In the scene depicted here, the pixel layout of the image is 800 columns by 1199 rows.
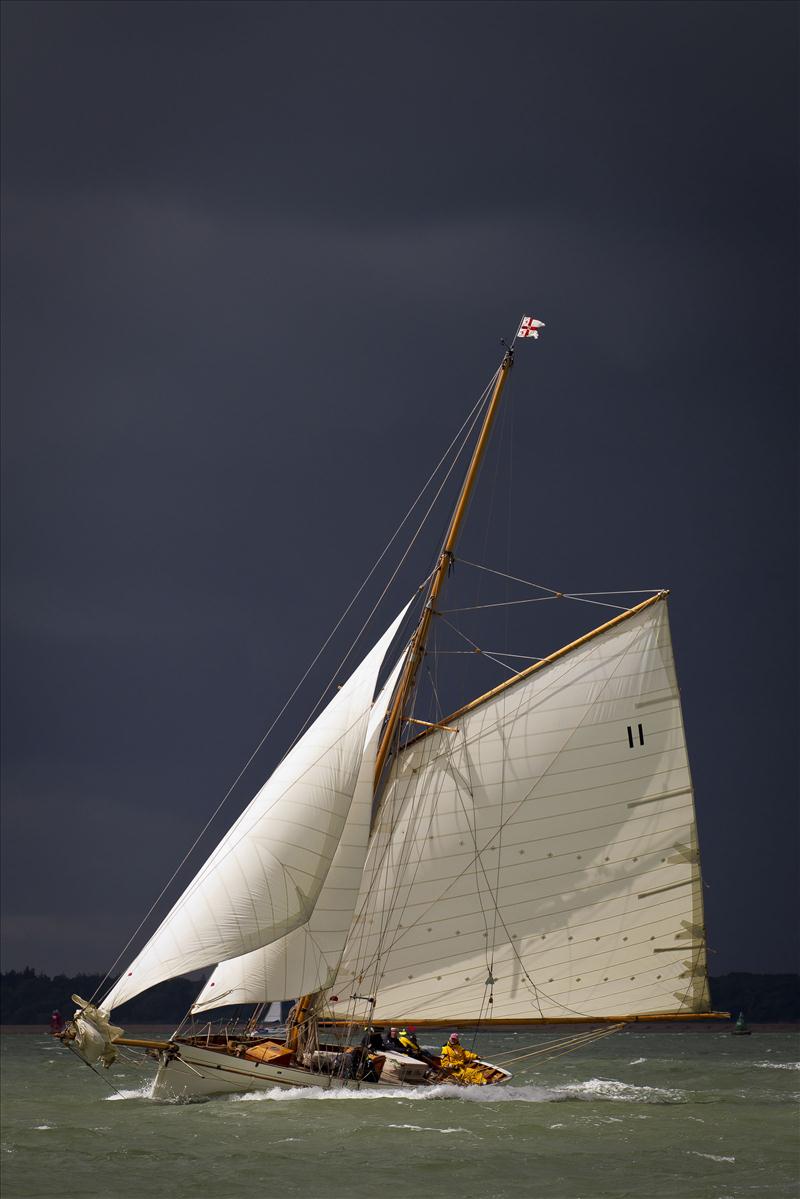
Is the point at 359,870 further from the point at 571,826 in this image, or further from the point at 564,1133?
the point at 564,1133

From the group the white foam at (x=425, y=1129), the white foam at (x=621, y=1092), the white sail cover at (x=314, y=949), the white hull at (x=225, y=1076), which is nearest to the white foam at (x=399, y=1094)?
the white hull at (x=225, y=1076)

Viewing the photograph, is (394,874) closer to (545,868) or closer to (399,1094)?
(545,868)

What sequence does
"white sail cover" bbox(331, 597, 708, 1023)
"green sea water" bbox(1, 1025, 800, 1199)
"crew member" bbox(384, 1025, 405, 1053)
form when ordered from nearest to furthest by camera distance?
1. "green sea water" bbox(1, 1025, 800, 1199)
2. "white sail cover" bbox(331, 597, 708, 1023)
3. "crew member" bbox(384, 1025, 405, 1053)

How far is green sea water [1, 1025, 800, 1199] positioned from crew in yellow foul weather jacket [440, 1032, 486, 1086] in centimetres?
34

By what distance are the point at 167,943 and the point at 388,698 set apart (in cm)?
923

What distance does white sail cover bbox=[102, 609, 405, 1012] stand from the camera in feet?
119

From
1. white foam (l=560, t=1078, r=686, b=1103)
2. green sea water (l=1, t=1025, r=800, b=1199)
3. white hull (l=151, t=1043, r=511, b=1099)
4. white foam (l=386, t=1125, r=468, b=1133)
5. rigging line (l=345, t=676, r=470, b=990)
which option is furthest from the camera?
white foam (l=560, t=1078, r=686, b=1103)

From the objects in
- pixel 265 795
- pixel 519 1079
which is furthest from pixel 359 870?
pixel 519 1079

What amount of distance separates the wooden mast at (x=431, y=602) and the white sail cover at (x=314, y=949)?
130 cm

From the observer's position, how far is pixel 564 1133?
3594 centimetres

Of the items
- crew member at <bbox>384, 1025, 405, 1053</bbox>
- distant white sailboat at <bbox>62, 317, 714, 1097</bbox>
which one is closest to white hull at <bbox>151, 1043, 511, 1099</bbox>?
distant white sailboat at <bbox>62, 317, 714, 1097</bbox>

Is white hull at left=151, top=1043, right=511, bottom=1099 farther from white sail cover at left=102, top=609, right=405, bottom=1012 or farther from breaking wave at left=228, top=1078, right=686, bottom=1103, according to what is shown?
white sail cover at left=102, top=609, right=405, bottom=1012

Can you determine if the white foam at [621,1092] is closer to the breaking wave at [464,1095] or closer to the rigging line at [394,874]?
the breaking wave at [464,1095]

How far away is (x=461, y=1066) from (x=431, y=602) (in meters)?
12.4
